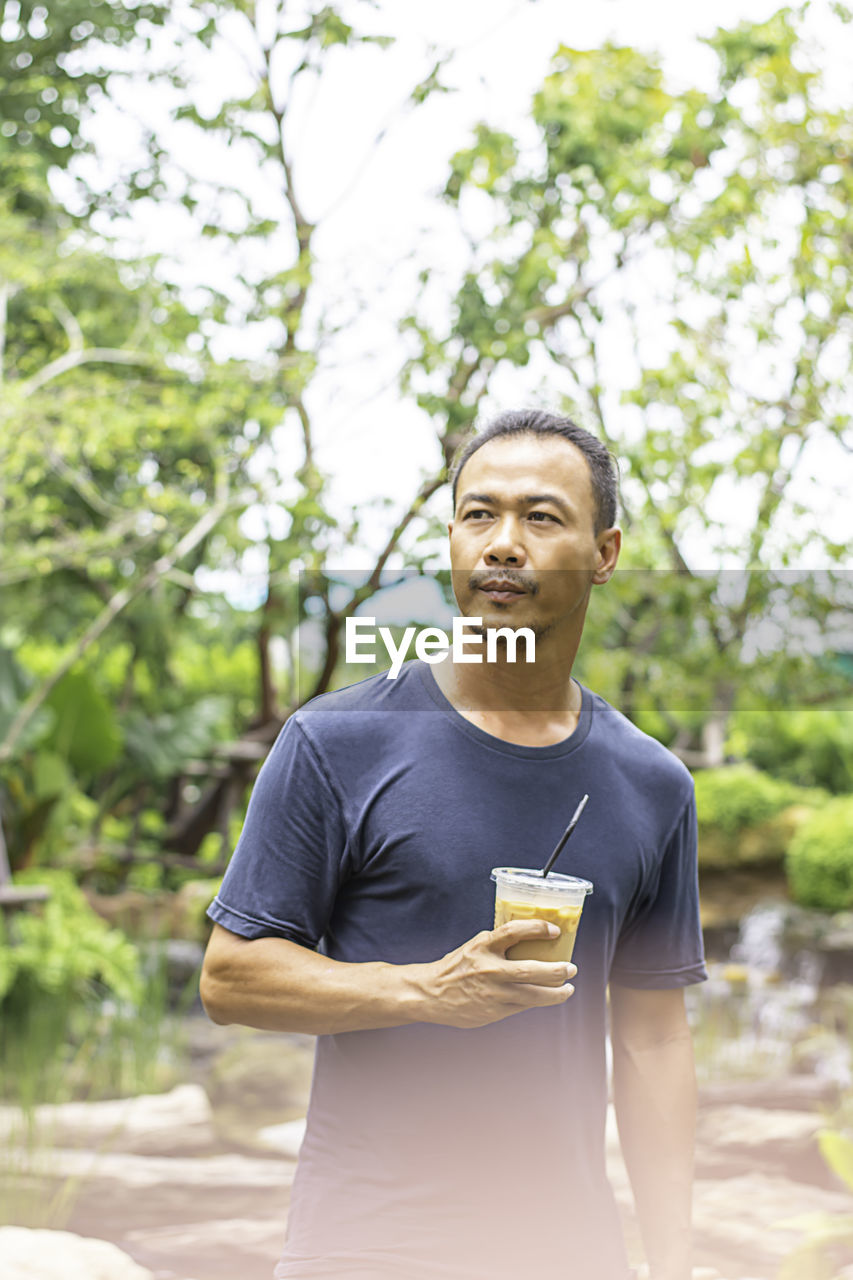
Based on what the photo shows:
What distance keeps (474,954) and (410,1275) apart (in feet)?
1.21

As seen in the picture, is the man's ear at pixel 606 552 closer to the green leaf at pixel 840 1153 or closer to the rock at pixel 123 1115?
the green leaf at pixel 840 1153

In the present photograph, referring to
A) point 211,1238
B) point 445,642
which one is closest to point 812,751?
point 211,1238

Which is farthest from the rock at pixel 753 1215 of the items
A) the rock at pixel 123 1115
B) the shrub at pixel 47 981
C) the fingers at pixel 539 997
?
the fingers at pixel 539 997

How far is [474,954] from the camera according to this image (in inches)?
44.7

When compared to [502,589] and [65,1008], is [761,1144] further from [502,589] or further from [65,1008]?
[502,589]

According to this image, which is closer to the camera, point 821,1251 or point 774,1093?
point 821,1251

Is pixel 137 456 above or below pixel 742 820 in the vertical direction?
above

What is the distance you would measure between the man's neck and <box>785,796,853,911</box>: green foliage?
7116 millimetres

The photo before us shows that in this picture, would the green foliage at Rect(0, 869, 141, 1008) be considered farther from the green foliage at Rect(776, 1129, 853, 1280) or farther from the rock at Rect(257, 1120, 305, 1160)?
the green foliage at Rect(776, 1129, 853, 1280)

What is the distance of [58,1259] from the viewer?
2791 millimetres

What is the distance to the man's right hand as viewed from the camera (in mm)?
1124

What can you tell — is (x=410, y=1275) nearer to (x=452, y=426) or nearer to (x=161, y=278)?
(x=452, y=426)

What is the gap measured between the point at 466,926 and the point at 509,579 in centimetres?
38

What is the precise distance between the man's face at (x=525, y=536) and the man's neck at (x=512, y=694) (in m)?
0.05
